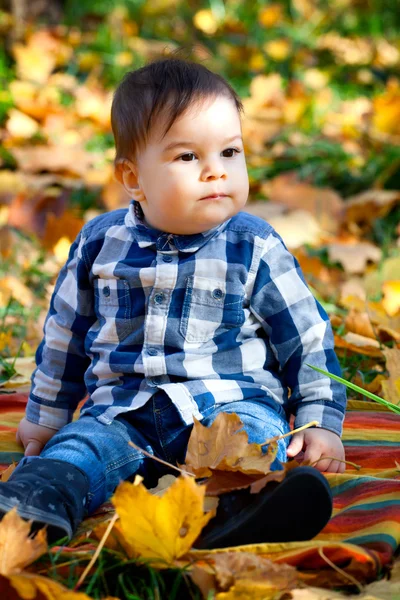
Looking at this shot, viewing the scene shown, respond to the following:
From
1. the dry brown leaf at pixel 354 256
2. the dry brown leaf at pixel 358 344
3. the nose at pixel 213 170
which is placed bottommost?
the dry brown leaf at pixel 354 256

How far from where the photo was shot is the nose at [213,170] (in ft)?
5.92

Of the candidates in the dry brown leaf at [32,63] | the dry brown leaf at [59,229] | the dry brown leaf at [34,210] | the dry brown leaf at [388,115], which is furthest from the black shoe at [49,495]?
the dry brown leaf at [32,63]

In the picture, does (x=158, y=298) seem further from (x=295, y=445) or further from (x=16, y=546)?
(x=16, y=546)

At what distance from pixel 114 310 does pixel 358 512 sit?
27.6 inches

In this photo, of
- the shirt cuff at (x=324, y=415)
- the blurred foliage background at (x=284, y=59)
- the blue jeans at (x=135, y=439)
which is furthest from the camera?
the blurred foliage background at (x=284, y=59)

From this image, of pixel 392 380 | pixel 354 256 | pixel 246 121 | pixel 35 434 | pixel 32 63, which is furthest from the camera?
pixel 32 63

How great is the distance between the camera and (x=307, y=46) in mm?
6203

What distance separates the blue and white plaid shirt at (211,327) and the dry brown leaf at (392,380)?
1.05 feet

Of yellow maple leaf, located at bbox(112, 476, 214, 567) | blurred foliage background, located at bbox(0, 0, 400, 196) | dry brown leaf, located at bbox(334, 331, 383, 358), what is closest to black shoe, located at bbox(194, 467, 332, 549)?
yellow maple leaf, located at bbox(112, 476, 214, 567)

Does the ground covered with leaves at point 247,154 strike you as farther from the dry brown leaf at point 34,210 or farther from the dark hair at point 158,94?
the dark hair at point 158,94

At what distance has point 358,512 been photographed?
1.59 metres

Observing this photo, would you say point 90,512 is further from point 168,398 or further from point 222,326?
point 222,326

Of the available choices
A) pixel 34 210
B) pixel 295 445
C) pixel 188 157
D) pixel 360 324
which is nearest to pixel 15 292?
pixel 34 210

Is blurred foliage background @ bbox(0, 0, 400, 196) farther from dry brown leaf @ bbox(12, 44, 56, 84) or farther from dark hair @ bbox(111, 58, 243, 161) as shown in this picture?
dark hair @ bbox(111, 58, 243, 161)
